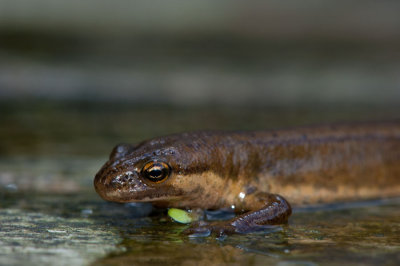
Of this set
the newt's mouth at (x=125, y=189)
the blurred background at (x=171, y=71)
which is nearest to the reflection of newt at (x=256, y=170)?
the newt's mouth at (x=125, y=189)

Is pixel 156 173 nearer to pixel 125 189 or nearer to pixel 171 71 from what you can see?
pixel 125 189

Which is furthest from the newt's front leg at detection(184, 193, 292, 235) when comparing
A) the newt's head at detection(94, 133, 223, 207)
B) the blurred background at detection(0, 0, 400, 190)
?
the blurred background at detection(0, 0, 400, 190)

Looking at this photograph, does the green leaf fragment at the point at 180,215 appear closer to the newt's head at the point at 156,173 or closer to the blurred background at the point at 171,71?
the newt's head at the point at 156,173

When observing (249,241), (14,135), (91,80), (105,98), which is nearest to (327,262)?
(249,241)

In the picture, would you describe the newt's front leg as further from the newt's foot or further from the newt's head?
the newt's head

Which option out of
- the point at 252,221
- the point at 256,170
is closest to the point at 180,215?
the point at 252,221

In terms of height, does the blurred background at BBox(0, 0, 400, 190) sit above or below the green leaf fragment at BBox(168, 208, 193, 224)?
above

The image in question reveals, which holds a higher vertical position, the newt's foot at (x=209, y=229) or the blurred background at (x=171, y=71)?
the blurred background at (x=171, y=71)

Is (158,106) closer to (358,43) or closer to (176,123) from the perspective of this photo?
(176,123)
